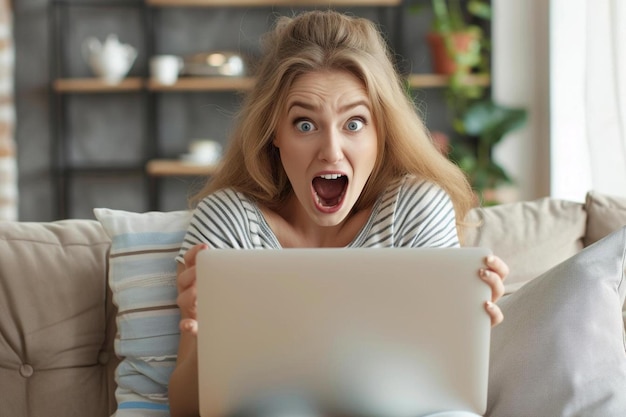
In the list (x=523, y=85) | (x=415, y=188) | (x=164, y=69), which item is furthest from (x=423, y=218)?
(x=164, y=69)

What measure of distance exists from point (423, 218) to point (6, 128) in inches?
143

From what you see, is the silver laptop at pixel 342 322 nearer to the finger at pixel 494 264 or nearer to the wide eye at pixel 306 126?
the finger at pixel 494 264

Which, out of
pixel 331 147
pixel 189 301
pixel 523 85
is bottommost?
pixel 189 301

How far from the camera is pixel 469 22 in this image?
4.93 meters

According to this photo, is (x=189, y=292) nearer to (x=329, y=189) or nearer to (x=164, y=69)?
(x=329, y=189)

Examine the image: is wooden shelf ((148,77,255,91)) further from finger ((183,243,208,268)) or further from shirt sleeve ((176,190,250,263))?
finger ((183,243,208,268))

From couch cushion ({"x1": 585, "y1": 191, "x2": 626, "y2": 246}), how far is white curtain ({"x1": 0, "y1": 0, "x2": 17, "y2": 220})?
3546 millimetres

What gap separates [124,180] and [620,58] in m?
3.07

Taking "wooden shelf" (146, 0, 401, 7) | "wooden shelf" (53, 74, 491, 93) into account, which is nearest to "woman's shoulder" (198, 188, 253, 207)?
"wooden shelf" (53, 74, 491, 93)

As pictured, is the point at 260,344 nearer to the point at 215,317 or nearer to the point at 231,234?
the point at 215,317

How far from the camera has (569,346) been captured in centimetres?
149

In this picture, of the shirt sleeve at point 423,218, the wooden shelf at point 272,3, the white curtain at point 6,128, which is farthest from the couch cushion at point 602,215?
the white curtain at point 6,128

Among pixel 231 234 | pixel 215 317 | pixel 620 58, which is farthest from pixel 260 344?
pixel 620 58

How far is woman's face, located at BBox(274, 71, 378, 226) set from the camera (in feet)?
5.38
